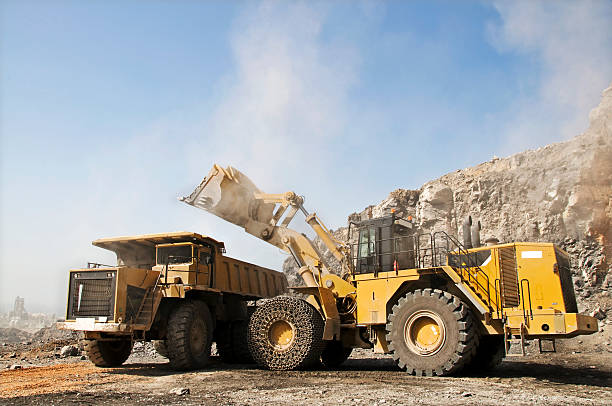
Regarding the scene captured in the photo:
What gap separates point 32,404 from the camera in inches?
288

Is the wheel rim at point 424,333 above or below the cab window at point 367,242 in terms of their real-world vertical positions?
below

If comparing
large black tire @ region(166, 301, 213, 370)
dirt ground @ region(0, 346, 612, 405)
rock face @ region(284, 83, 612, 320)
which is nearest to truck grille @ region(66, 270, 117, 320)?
dirt ground @ region(0, 346, 612, 405)

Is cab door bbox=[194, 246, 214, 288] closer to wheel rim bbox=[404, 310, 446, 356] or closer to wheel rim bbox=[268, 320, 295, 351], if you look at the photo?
wheel rim bbox=[268, 320, 295, 351]

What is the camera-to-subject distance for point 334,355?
13.0 metres

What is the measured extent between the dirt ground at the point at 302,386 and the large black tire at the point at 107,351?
0.34 metres

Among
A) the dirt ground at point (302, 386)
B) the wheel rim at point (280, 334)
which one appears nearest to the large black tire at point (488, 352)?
the dirt ground at point (302, 386)

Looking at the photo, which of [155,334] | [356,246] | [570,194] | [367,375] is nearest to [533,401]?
[367,375]

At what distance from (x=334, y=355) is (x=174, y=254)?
4.79m

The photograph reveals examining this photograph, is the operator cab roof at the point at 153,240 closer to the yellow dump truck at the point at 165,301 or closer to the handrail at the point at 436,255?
the yellow dump truck at the point at 165,301

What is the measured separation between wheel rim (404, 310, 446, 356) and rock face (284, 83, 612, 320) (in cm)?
1448

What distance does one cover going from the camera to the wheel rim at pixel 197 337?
11.9 metres

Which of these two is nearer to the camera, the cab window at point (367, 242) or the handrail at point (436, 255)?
the handrail at point (436, 255)

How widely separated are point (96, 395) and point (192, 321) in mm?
3813

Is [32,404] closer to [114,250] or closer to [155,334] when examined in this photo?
[155,334]
